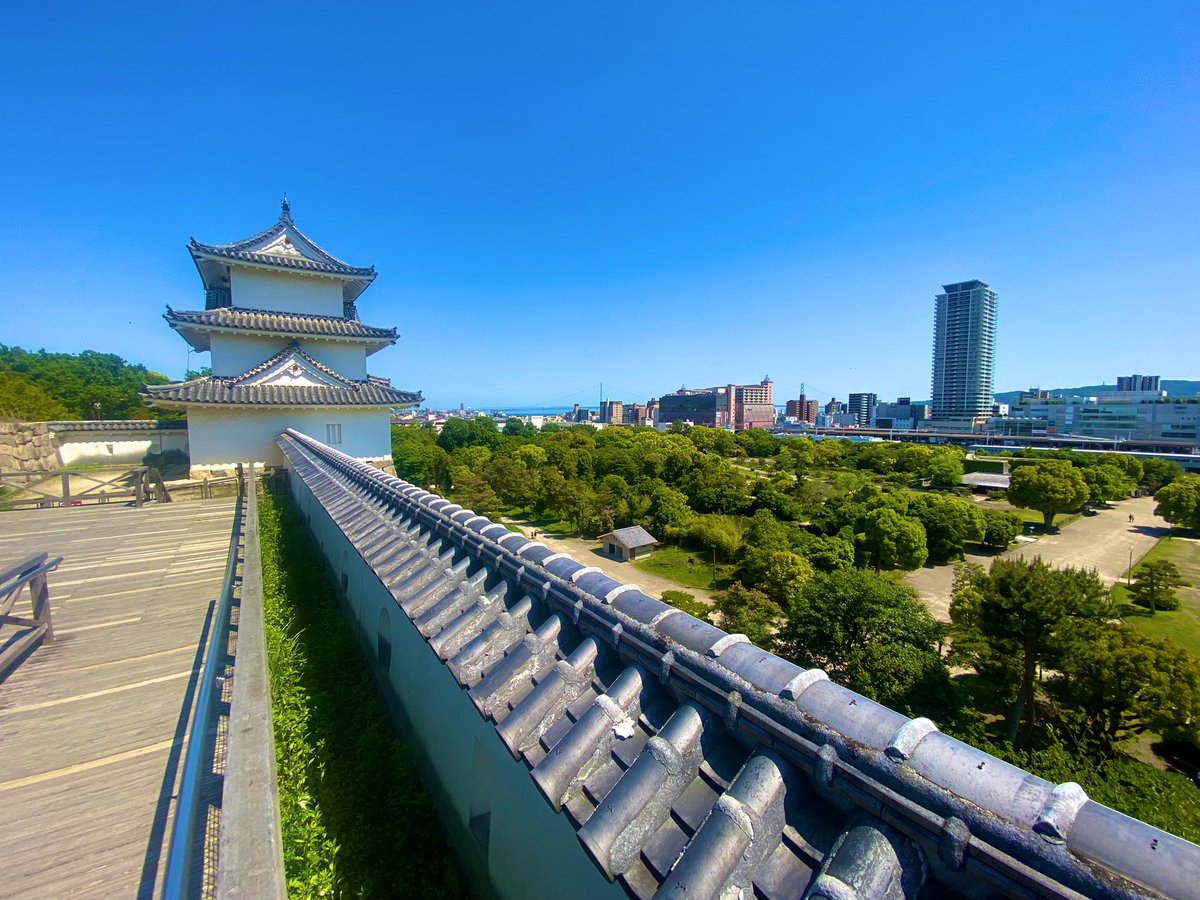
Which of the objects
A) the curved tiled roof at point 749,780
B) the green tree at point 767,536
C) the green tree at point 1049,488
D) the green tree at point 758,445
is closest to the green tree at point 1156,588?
the green tree at point 767,536

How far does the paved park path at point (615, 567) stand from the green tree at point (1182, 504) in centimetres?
3139

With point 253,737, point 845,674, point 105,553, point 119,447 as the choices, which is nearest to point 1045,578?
point 845,674

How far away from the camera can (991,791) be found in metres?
1.04

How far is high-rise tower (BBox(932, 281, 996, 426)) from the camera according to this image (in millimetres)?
94750

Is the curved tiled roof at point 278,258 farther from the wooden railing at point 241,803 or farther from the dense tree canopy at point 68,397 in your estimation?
the wooden railing at point 241,803

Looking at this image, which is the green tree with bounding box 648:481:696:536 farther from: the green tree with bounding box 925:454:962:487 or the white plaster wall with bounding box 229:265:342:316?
the green tree with bounding box 925:454:962:487

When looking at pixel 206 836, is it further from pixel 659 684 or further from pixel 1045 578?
pixel 1045 578

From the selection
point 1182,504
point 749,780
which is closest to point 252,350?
point 749,780

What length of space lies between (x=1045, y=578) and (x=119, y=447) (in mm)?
27377

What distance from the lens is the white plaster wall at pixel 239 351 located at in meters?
12.2

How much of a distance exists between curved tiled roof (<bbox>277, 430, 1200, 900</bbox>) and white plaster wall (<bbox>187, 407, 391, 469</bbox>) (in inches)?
479

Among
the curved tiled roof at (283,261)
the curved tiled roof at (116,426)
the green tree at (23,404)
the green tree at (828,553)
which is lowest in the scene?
the green tree at (828,553)

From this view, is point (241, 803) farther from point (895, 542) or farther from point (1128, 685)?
point (895, 542)

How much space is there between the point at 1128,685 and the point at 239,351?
69.3 ft
